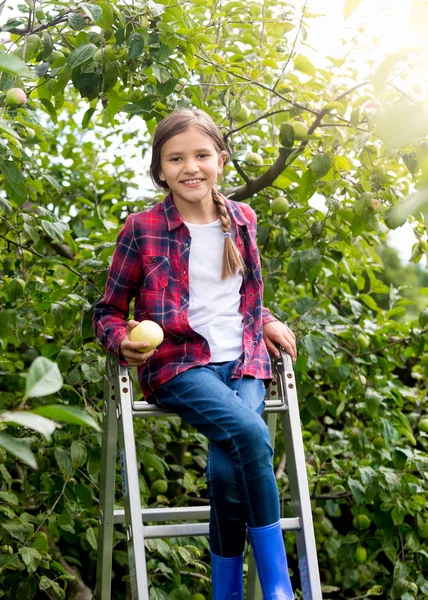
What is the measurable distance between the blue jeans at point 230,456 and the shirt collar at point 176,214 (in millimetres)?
370

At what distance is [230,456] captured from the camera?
5.65 ft

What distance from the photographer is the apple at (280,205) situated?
8.52 feet

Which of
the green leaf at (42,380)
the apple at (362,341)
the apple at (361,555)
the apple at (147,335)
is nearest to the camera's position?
the green leaf at (42,380)

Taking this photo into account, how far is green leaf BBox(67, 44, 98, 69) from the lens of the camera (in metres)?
1.98

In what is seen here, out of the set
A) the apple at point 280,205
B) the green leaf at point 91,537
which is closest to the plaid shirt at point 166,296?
the apple at point 280,205

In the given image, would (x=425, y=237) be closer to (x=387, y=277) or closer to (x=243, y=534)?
(x=243, y=534)

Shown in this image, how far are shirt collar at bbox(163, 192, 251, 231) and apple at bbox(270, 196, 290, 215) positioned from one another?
508 mm

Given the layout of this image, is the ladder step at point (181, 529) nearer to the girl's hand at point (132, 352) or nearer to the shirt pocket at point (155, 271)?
the girl's hand at point (132, 352)

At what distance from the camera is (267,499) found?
66.1 inches

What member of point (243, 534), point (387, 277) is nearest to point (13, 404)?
point (243, 534)

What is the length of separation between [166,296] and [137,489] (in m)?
0.44

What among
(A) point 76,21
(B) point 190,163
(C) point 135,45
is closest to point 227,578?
(B) point 190,163

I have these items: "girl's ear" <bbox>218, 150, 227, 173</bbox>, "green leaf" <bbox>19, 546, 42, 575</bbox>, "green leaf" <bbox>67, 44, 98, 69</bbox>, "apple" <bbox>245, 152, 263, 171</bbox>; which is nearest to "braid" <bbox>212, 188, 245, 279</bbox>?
"girl's ear" <bbox>218, 150, 227, 173</bbox>

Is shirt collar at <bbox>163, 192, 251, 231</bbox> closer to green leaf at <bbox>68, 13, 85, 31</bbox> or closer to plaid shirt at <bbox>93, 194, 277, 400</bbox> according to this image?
plaid shirt at <bbox>93, 194, 277, 400</bbox>
